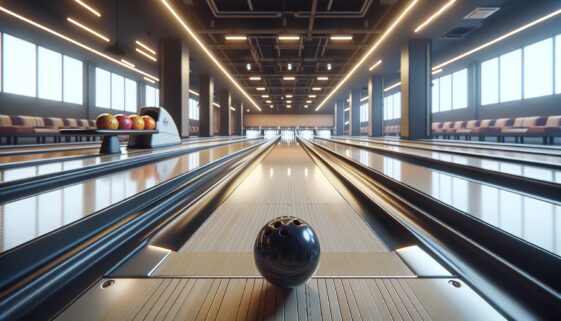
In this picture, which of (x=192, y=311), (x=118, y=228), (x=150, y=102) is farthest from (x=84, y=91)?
(x=192, y=311)

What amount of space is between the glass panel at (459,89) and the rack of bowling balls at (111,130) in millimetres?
13119

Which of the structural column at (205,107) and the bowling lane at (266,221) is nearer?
the bowling lane at (266,221)

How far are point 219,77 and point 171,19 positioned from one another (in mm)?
7152

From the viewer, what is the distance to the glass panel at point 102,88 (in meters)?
13.7

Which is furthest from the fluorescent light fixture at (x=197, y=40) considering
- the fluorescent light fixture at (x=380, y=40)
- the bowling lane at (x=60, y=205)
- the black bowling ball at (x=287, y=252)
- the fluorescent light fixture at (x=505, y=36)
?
the fluorescent light fixture at (x=505, y=36)

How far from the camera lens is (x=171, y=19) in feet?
26.4

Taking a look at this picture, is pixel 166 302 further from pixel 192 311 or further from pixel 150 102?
pixel 150 102

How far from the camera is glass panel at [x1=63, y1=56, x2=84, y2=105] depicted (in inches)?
478

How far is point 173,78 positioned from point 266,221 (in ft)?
29.3

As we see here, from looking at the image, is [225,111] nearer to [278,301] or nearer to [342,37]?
[342,37]

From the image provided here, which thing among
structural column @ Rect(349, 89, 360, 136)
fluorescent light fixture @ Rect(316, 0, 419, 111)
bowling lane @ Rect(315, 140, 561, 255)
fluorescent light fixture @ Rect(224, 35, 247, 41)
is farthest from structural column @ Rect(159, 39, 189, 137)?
structural column @ Rect(349, 89, 360, 136)

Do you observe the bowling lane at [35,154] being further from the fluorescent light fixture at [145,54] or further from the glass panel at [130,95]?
the glass panel at [130,95]

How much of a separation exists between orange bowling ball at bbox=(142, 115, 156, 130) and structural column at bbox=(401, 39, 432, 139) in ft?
23.2

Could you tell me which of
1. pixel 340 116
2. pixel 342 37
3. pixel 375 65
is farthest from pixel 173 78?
pixel 340 116
